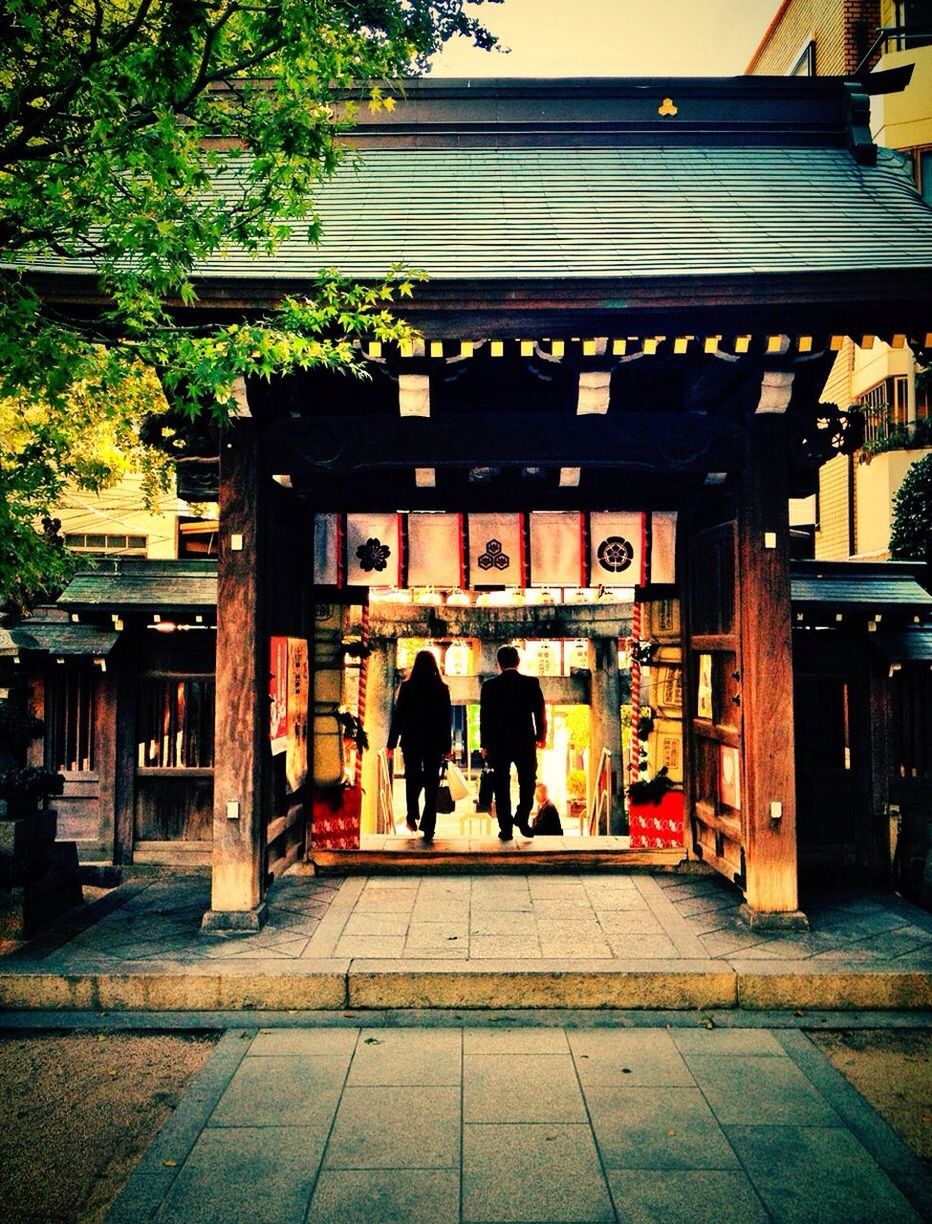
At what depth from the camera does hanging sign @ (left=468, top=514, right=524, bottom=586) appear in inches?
332

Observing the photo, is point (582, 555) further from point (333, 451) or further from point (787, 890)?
point (787, 890)

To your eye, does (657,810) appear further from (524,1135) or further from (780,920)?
(524,1135)

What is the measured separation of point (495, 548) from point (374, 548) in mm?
1320

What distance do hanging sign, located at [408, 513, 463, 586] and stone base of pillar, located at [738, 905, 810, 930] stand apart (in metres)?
4.29

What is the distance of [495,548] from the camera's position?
8.46 meters

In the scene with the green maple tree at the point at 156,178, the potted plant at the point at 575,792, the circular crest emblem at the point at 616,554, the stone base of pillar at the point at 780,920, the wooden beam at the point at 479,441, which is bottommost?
the potted plant at the point at 575,792

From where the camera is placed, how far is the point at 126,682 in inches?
334

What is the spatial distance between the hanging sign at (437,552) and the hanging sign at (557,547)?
0.82m

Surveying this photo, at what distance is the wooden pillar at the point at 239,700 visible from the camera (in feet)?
21.1

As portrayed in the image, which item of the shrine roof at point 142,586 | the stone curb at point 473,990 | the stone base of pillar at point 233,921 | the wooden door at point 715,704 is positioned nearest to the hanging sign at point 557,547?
the wooden door at point 715,704

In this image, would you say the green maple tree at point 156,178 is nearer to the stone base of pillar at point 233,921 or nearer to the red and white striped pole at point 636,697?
the stone base of pillar at point 233,921

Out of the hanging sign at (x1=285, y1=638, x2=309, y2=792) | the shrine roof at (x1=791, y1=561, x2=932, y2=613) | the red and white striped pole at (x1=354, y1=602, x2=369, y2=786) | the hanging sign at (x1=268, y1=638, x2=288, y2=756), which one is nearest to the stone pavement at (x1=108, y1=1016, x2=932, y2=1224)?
the hanging sign at (x1=268, y1=638, x2=288, y2=756)

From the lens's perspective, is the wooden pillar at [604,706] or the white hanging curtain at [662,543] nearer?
the white hanging curtain at [662,543]

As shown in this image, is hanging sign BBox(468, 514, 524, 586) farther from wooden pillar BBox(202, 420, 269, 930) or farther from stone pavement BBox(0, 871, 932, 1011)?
stone pavement BBox(0, 871, 932, 1011)
